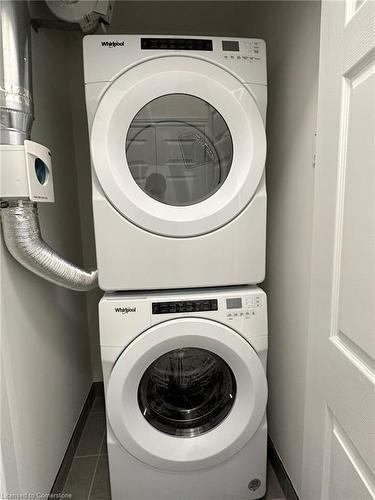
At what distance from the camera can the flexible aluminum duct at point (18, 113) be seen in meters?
0.91

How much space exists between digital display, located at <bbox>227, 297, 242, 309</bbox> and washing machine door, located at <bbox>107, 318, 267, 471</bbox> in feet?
0.25

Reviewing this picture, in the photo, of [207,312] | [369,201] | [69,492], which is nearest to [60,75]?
[207,312]

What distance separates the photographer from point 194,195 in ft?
3.86

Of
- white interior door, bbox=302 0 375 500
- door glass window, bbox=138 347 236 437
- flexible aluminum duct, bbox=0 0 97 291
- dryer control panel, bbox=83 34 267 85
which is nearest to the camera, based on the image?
white interior door, bbox=302 0 375 500

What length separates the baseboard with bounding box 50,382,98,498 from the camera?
4.24ft

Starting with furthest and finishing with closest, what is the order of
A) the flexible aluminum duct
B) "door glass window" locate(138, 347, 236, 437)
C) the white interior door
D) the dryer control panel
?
"door glass window" locate(138, 347, 236, 437) < the dryer control panel < the flexible aluminum duct < the white interior door

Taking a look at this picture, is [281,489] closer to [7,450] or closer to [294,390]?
[294,390]

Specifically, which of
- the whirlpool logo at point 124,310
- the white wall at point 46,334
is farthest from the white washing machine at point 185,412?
the white wall at point 46,334

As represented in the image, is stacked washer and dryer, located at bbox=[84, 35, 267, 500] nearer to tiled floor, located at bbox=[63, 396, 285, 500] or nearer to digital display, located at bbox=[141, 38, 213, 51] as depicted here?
digital display, located at bbox=[141, 38, 213, 51]

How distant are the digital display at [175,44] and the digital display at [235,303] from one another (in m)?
0.86

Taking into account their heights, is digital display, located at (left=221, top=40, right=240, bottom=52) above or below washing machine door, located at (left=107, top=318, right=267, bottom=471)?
above

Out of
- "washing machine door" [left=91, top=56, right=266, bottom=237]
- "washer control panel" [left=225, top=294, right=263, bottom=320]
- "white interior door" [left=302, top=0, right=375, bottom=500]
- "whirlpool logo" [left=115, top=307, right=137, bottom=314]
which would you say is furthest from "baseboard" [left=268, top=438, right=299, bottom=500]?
"washing machine door" [left=91, top=56, right=266, bottom=237]

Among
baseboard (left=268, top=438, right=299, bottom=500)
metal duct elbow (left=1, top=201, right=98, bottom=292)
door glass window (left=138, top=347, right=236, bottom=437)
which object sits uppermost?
metal duct elbow (left=1, top=201, right=98, bottom=292)

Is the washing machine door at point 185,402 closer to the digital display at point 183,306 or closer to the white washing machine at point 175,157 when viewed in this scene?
the digital display at point 183,306
